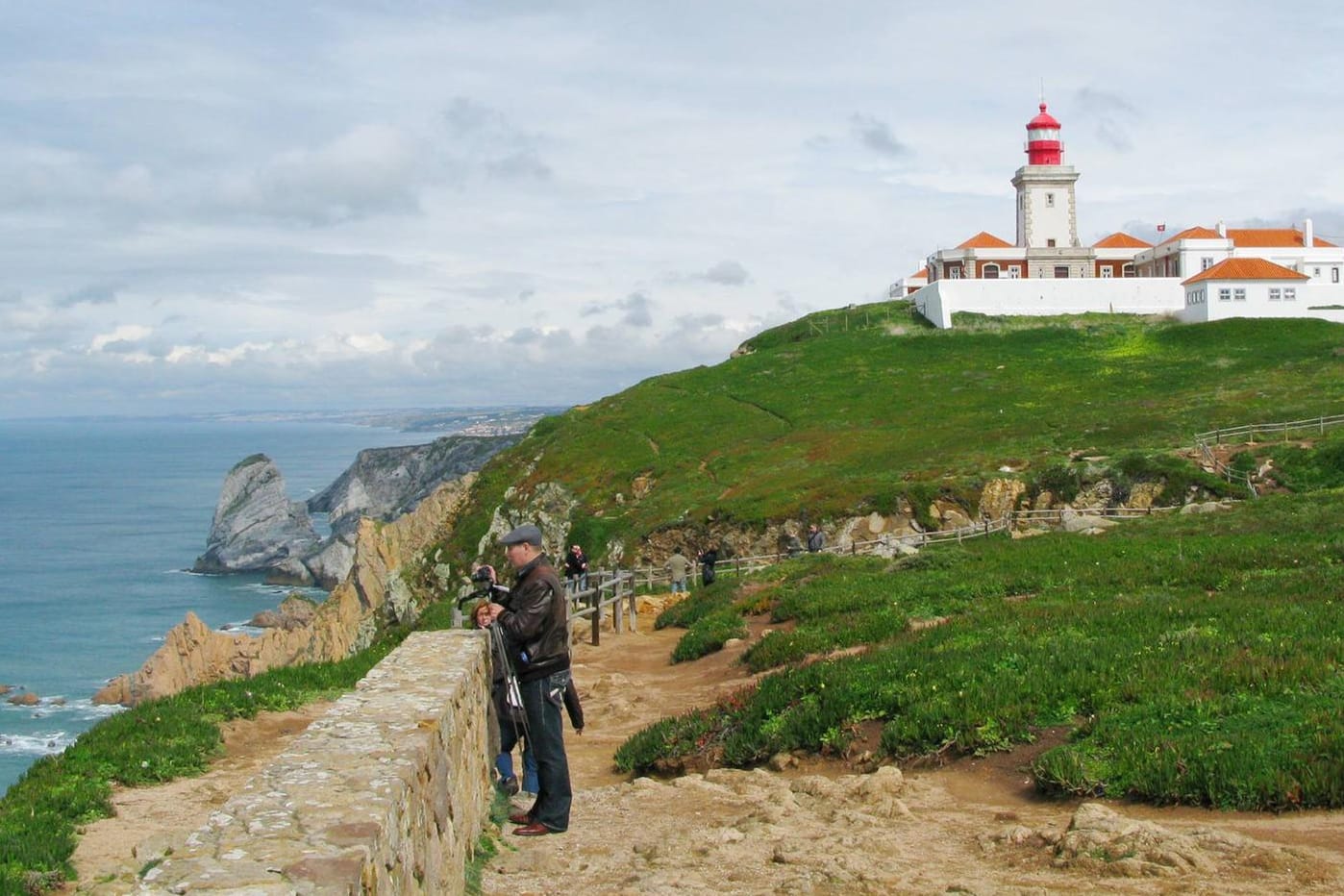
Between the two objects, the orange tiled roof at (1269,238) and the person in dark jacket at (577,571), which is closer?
the person in dark jacket at (577,571)

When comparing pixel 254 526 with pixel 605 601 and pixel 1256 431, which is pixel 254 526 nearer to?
pixel 1256 431

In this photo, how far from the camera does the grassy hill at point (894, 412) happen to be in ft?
174

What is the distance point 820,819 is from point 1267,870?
336 cm

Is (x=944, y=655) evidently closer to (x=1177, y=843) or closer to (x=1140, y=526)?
(x=1177, y=843)

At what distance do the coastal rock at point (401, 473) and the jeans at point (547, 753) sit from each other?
156m

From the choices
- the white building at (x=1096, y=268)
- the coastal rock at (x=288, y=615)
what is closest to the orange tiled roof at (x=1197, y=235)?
the white building at (x=1096, y=268)

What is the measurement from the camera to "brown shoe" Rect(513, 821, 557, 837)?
9375 mm

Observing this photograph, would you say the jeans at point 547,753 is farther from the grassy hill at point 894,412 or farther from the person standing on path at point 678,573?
the grassy hill at point 894,412

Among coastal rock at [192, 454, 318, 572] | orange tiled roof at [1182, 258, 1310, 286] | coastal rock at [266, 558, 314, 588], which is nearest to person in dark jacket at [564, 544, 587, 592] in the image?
orange tiled roof at [1182, 258, 1310, 286]

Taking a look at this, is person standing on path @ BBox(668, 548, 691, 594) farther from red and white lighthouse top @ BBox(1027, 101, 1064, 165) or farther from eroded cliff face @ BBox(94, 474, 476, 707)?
red and white lighthouse top @ BBox(1027, 101, 1064, 165)

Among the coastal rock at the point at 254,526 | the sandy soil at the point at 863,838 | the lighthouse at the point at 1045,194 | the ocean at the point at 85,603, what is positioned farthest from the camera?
the coastal rock at the point at 254,526

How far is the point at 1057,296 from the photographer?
9388cm

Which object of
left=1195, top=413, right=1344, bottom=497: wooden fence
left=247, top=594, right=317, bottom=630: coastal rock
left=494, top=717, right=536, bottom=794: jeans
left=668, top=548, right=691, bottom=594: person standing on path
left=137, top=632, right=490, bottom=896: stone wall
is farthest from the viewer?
left=247, top=594, right=317, bottom=630: coastal rock

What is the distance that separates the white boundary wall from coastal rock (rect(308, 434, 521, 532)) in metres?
86.3
